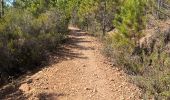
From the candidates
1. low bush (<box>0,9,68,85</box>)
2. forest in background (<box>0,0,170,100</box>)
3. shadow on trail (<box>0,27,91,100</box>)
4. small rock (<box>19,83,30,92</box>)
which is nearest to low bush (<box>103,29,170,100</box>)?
forest in background (<box>0,0,170,100</box>)

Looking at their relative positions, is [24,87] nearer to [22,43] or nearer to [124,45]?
[22,43]

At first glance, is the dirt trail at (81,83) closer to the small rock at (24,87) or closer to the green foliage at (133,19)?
the small rock at (24,87)

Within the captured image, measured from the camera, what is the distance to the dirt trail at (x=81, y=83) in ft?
39.4

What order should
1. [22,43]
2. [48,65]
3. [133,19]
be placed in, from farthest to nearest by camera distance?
[133,19] < [22,43] < [48,65]

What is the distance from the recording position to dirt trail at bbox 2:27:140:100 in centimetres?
1202

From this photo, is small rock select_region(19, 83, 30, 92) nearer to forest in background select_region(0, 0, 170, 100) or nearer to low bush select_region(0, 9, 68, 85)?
forest in background select_region(0, 0, 170, 100)

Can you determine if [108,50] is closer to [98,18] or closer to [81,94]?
[81,94]

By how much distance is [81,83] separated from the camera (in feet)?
42.7

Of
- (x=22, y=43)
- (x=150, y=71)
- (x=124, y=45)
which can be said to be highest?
(x=22, y=43)

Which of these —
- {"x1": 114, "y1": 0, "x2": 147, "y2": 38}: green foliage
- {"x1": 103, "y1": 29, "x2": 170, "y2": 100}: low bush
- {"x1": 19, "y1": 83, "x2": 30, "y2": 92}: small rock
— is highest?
{"x1": 114, "y1": 0, "x2": 147, "y2": 38}: green foliage

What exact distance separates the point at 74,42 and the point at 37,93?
10.2m

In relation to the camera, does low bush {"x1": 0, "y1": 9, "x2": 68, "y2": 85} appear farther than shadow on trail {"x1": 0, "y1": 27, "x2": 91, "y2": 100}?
Yes

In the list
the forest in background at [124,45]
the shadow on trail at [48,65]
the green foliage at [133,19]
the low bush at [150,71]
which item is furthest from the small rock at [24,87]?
the green foliage at [133,19]

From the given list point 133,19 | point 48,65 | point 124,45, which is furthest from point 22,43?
point 133,19
